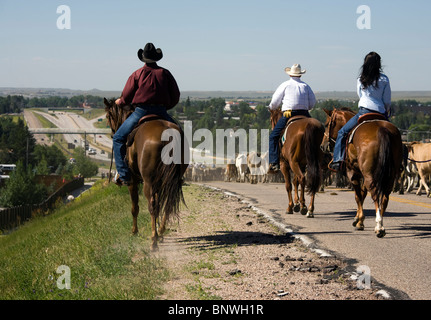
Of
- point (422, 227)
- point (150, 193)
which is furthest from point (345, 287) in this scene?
point (422, 227)

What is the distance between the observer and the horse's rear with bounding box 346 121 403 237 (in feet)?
33.9

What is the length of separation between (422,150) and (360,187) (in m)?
14.3

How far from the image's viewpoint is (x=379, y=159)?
1036 cm

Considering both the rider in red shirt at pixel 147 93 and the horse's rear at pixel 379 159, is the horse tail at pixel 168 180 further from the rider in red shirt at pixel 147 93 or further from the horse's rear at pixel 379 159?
the horse's rear at pixel 379 159

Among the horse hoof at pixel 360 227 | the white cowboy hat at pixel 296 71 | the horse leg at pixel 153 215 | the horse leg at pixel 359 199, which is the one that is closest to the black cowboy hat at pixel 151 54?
the horse leg at pixel 153 215

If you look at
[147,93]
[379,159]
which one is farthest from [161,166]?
[379,159]

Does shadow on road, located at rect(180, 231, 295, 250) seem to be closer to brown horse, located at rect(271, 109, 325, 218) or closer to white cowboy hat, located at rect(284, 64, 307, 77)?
brown horse, located at rect(271, 109, 325, 218)

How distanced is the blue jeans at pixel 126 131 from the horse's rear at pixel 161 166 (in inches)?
22.1

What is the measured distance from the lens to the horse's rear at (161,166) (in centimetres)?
972

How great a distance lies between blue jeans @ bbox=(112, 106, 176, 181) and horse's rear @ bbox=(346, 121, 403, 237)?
126 inches

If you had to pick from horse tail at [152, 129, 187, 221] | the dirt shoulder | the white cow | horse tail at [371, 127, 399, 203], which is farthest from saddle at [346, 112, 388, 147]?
the white cow

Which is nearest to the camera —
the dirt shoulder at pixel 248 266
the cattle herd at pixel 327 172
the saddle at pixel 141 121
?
the dirt shoulder at pixel 248 266

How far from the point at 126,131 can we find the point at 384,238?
4.58 m

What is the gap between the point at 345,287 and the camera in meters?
7.07
